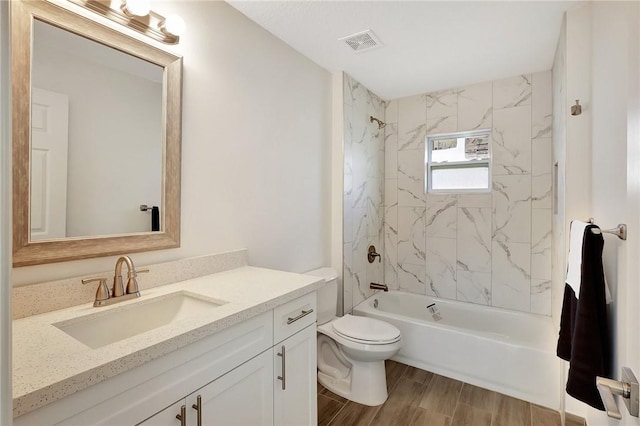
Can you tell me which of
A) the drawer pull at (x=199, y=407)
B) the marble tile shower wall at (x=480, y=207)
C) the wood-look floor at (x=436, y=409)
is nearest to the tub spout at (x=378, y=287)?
the marble tile shower wall at (x=480, y=207)

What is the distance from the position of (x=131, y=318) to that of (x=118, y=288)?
0.13m

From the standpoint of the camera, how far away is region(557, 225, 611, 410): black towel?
103 centimetres

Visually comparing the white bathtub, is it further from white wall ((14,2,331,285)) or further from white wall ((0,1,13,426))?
white wall ((0,1,13,426))

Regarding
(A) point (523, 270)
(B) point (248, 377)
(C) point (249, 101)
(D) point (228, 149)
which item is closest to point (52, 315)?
(B) point (248, 377)

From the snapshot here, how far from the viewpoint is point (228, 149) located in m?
1.81

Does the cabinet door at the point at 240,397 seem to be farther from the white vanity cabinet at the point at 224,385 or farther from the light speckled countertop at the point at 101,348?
the light speckled countertop at the point at 101,348

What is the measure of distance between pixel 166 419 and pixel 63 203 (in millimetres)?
884

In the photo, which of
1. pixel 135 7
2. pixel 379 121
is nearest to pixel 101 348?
pixel 135 7

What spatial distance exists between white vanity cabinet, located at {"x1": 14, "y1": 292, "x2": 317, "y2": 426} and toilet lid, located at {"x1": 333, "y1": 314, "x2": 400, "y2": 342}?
637 mm

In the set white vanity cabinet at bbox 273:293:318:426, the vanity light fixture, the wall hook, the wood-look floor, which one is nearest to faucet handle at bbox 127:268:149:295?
white vanity cabinet at bbox 273:293:318:426

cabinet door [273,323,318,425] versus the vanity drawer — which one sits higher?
the vanity drawer

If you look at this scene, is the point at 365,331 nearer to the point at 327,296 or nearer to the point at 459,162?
the point at 327,296

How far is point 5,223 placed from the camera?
369 millimetres

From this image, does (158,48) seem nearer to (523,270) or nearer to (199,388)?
(199,388)
